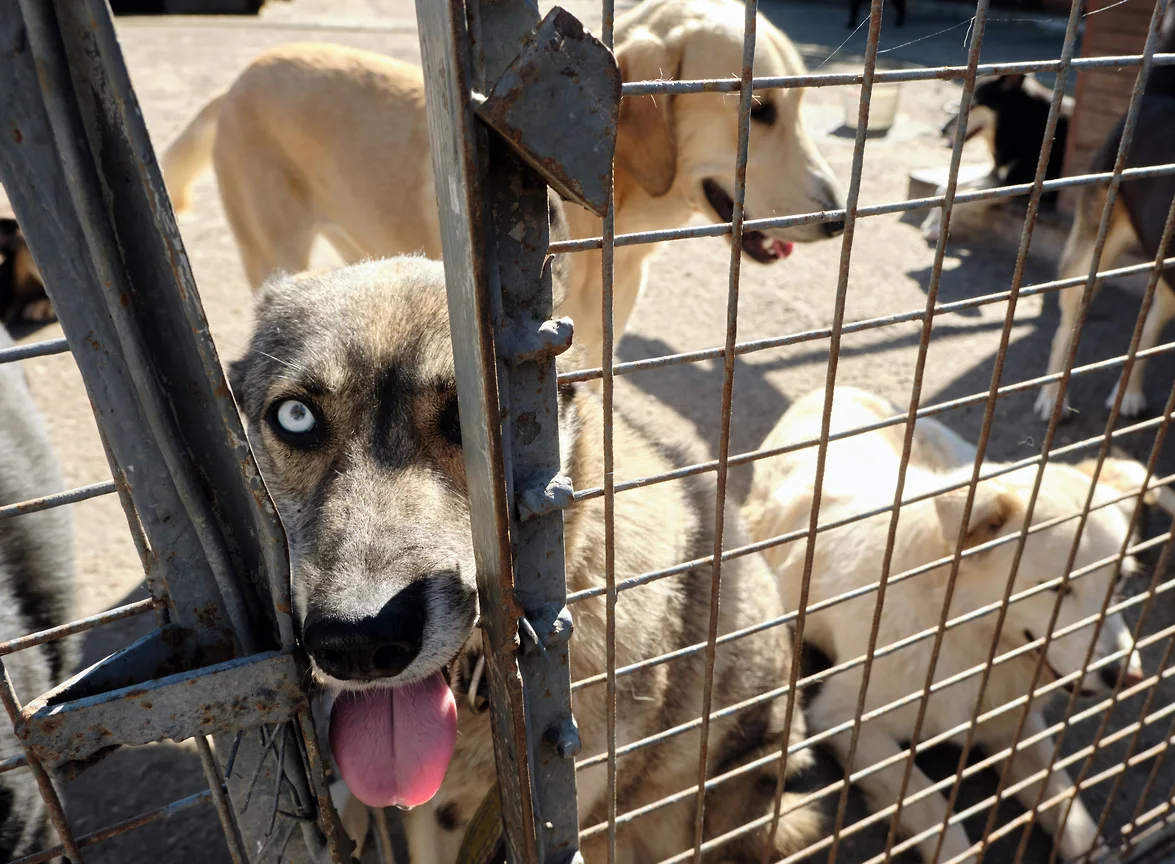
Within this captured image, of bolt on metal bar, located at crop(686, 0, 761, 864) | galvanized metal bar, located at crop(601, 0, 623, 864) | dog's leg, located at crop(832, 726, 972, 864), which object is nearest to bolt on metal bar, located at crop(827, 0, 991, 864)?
bolt on metal bar, located at crop(686, 0, 761, 864)

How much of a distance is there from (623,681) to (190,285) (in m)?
1.26

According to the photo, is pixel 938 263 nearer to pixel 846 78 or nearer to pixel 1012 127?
pixel 846 78

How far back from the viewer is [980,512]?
1.97m

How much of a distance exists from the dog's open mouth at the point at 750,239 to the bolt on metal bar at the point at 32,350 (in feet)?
7.62

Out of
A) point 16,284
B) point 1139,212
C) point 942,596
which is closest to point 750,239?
point 942,596

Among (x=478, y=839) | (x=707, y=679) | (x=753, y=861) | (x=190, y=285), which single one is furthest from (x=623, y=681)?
(x=190, y=285)

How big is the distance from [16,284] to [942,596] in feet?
17.4

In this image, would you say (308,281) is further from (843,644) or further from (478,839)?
(843,644)

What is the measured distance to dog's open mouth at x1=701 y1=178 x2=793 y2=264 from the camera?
298cm

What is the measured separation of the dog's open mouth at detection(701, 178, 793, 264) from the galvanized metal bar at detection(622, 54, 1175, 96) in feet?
5.83

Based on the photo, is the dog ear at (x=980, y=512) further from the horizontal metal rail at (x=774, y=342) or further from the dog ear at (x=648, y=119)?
the dog ear at (x=648, y=119)

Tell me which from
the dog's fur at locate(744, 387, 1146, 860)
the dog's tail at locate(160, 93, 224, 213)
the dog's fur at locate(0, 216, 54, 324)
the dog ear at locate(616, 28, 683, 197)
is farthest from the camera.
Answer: the dog's fur at locate(0, 216, 54, 324)

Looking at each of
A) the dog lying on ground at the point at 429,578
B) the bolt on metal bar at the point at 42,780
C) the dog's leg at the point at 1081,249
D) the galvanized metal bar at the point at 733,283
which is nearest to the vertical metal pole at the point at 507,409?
the galvanized metal bar at the point at 733,283

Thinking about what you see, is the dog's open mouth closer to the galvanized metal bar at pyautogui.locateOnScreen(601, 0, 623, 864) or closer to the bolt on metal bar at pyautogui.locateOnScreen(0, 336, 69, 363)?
Answer: the galvanized metal bar at pyautogui.locateOnScreen(601, 0, 623, 864)
